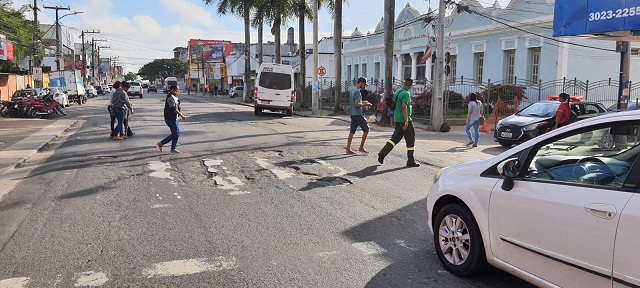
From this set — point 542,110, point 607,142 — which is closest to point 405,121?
point 607,142

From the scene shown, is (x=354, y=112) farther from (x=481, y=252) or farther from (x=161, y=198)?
(x=481, y=252)

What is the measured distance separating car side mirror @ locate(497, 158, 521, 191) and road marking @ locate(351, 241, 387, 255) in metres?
1.60

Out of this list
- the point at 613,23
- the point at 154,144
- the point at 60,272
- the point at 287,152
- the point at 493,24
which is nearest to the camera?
the point at 60,272

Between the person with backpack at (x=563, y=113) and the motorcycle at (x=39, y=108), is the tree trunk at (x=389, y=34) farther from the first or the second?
the motorcycle at (x=39, y=108)

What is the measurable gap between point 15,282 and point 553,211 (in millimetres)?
4305

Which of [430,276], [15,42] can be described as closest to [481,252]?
[430,276]

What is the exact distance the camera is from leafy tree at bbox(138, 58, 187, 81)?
147 meters

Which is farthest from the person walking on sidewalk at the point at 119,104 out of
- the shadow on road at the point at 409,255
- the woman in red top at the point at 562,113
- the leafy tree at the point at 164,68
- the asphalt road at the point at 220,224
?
the leafy tree at the point at 164,68

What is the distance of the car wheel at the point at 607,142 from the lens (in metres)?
3.91

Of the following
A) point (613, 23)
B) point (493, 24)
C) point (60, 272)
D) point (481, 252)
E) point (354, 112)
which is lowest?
point (60, 272)

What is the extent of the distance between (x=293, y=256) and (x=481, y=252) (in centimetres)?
176

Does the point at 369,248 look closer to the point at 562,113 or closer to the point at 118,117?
the point at 562,113

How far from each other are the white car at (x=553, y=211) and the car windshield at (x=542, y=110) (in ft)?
35.5

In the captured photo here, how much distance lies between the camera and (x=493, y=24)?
87.9 feet
